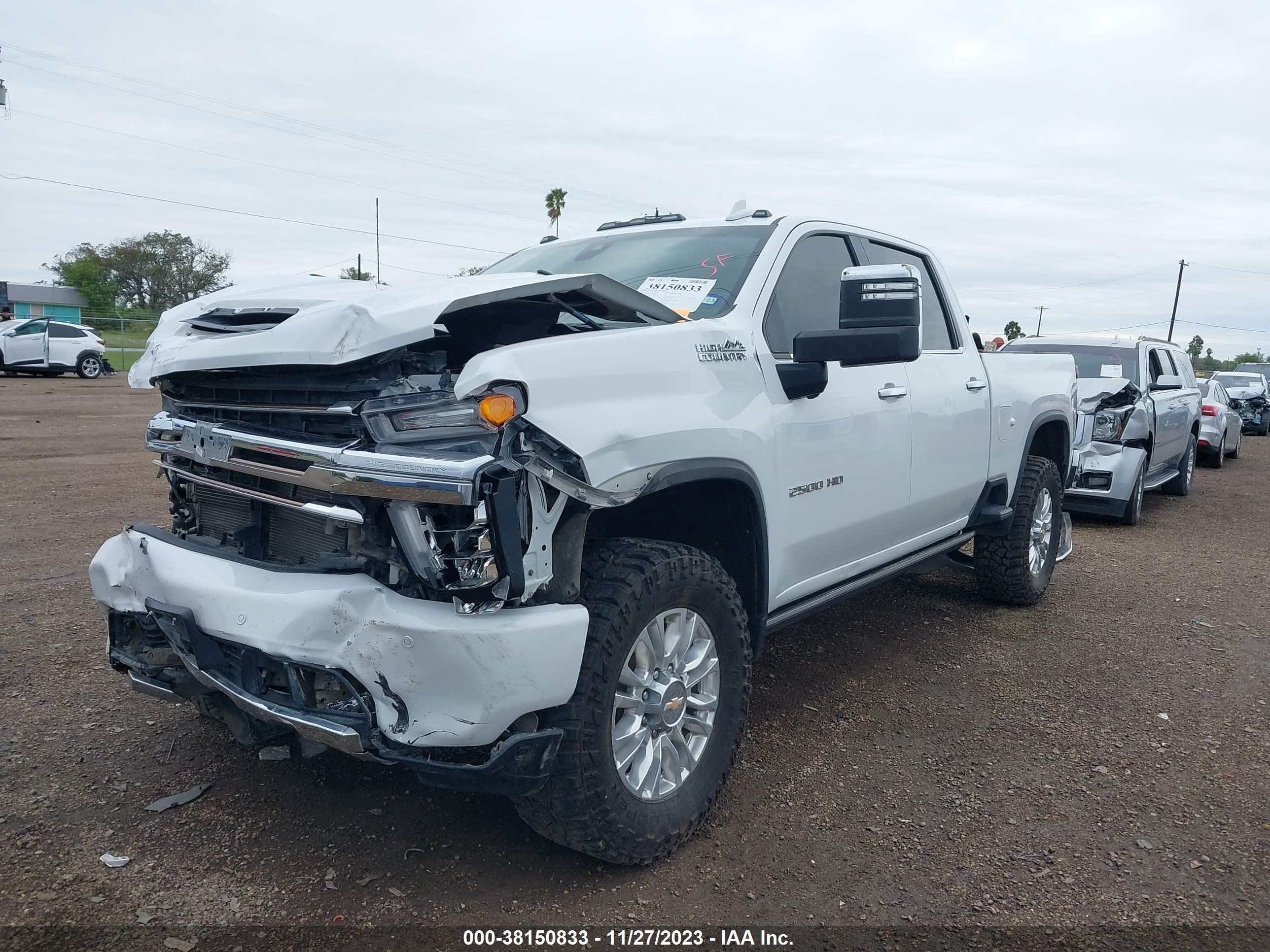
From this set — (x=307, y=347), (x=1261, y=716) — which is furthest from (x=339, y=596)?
(x=1261, y=716)

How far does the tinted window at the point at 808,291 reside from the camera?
3531 mm

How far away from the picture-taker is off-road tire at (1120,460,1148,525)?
8797 millimetres

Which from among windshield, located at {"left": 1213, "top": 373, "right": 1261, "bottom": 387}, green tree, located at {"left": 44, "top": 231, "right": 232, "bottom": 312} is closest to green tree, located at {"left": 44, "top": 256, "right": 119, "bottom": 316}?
green tree, located at {"left": 44, "top": 231, "right": 232, "bottom": 312}

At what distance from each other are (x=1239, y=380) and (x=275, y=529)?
81.3ft

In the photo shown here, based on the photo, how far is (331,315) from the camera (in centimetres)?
244

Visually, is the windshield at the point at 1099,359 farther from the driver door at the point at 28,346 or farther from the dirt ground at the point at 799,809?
the driver door at the point at 28,346

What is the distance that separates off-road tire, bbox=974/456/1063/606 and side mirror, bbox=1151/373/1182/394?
4.48m

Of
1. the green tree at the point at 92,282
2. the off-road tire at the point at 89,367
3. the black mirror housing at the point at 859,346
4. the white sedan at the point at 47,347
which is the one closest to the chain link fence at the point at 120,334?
the off-road tire at the point at 89,367

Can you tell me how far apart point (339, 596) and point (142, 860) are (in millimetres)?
1207

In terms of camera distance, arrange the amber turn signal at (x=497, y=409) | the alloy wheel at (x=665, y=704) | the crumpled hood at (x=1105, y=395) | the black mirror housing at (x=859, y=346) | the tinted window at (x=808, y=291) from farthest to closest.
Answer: the crumpled hood at (x=1105, y=395) → the tinted window at (x=808, y=291) → the black mirror housing at (x=859, y=346) → the alloy wheel at (x=665, y=704) → the amber turn signal at (x=497, y=409)

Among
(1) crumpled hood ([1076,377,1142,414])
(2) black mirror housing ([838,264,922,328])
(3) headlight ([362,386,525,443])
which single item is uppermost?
(2) black mirror housing ([838,264,922,328])

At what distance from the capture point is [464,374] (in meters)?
2.36

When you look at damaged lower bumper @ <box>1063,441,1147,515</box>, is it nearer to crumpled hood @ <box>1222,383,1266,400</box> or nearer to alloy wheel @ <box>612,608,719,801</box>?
alloy wheel @ <box>612,608,719,801</box>

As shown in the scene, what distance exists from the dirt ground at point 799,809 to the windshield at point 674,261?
1.77 m
